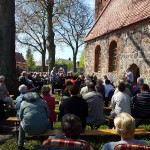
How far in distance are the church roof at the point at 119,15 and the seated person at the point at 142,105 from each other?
808 centimetres

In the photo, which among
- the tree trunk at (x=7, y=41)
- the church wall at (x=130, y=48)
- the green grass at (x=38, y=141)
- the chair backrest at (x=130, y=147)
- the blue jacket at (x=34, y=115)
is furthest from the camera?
the church wall at (x=130, y=48)

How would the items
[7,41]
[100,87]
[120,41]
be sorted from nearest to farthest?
[100,87] < [7,41] < [120,41]

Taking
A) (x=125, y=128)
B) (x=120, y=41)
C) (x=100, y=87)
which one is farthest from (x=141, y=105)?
(x=120, y=41)

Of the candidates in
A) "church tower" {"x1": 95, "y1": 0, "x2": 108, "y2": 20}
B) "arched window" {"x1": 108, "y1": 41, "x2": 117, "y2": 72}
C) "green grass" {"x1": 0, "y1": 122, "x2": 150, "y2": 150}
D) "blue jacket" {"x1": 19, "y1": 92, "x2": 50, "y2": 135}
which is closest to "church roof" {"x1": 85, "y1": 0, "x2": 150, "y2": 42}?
"arched window" {"x1": 108, "y1": 41, "x2": 117, "y2": 72}

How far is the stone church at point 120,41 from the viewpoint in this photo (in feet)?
55.0

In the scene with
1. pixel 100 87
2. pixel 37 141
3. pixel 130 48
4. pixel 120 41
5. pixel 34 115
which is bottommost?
pixel 37 141

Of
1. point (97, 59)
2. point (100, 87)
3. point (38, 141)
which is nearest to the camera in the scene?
point (38, 141)

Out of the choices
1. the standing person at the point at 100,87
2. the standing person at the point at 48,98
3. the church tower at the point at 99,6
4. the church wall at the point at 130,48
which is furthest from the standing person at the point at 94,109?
the church tower at the point at 99,6

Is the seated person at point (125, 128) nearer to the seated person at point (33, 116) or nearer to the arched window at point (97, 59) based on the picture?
the seated person at point (33, 116)

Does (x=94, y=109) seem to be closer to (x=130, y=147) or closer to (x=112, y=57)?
(x=130, y=147)

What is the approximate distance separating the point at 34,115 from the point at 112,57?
49.1 feet

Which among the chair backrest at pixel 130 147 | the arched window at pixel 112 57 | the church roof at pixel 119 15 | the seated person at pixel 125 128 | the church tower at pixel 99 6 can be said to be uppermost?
the church tower at pixel 99 6

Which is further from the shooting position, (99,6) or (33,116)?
(99,6)

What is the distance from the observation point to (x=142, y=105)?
880cm
